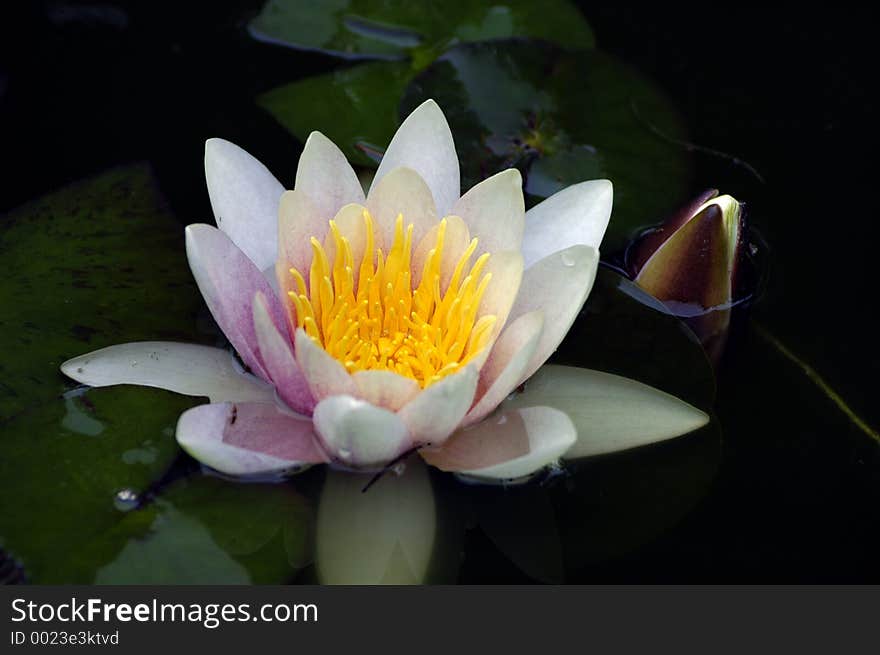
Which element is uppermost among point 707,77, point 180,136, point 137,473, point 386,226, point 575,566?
point 707,77

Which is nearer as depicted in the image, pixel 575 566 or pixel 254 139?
pixel 575 566

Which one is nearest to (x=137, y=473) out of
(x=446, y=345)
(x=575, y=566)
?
(x=446, y=345)

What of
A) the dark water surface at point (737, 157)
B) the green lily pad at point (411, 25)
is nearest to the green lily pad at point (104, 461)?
the dark water surface at point (737, 157)

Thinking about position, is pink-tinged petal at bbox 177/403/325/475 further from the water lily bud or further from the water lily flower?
the water lily bud

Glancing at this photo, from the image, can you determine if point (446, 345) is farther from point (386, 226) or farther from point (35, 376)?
point (35, 376)

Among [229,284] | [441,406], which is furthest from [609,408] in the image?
[229,284]

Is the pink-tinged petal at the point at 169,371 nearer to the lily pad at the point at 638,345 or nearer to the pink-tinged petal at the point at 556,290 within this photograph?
the pink-tinged petal at the point at 556,290
